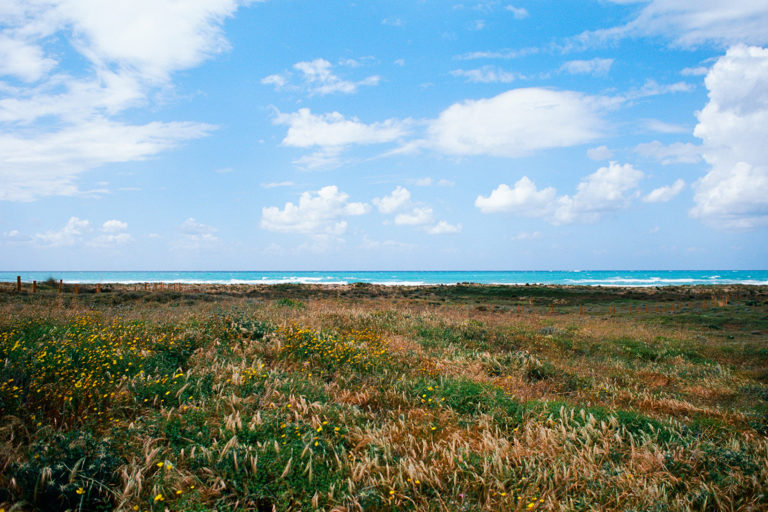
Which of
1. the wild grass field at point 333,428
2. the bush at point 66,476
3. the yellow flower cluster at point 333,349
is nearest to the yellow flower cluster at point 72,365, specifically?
the wild grass field at point 333,428

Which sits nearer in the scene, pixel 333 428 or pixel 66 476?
pixel 66 476

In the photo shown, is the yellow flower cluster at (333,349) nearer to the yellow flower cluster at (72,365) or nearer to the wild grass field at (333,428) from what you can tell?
the wild grass field at (333,428)

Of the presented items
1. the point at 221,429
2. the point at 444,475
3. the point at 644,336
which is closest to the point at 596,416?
the point at 444,475

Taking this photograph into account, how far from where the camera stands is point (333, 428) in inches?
202

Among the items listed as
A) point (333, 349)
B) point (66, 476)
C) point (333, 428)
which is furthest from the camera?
point (333, 349)

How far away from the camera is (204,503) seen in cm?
359

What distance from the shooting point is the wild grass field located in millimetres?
3840

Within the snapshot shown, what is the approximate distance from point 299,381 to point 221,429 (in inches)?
77.1

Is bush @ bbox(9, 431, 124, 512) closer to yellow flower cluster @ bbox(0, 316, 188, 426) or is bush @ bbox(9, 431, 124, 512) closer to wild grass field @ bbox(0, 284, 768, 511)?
wild grass field @ bbox(0, 284, 768, 511)

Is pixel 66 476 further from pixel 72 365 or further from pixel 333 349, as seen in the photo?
pixel 333 349

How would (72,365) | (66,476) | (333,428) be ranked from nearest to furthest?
(66,476) → (333,428) → (72,365)

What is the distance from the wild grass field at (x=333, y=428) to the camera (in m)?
3.84

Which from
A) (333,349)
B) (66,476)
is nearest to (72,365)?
(66,476)

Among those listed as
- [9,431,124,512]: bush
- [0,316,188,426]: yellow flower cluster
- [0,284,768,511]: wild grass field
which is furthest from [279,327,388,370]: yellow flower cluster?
[9,431,124,512]: bush
